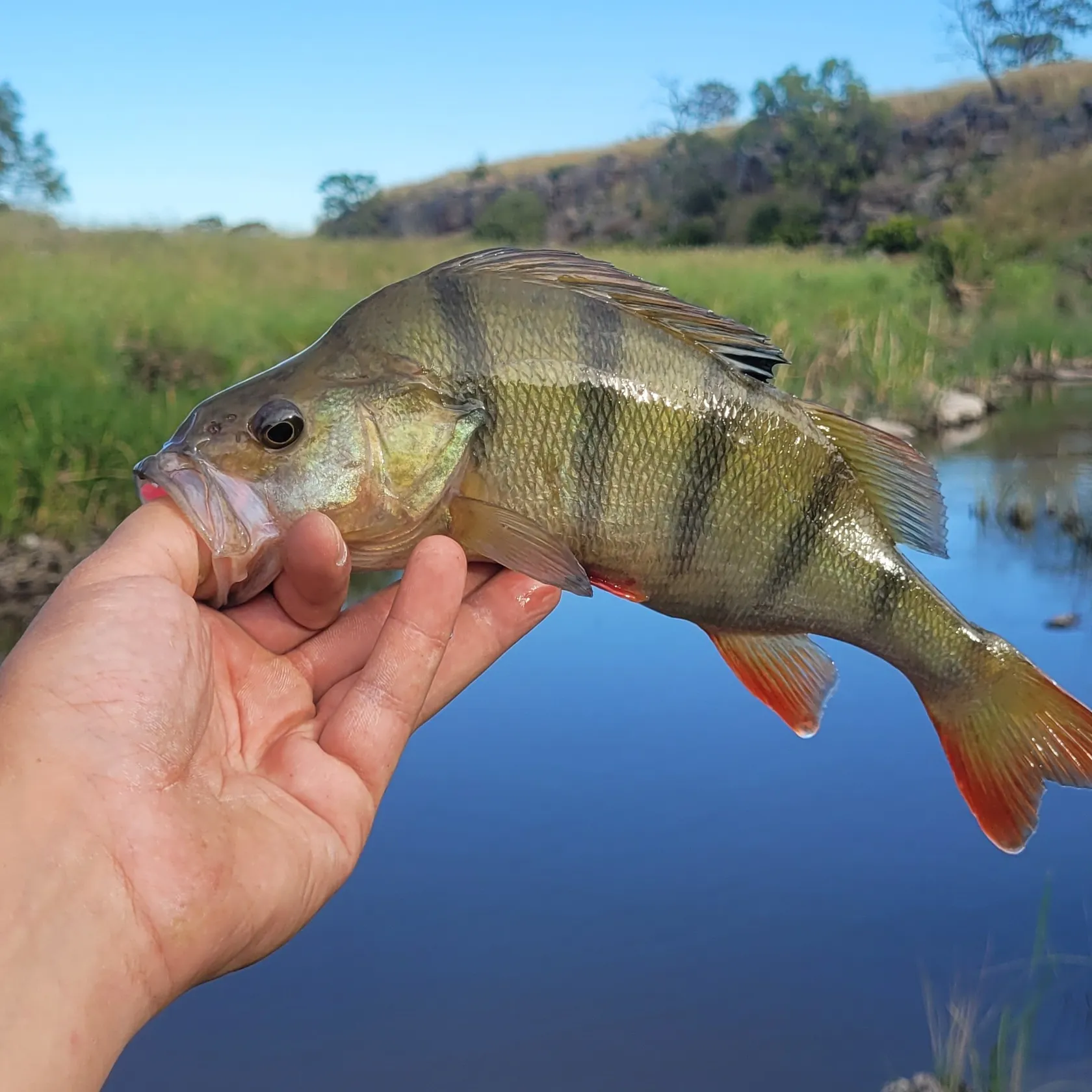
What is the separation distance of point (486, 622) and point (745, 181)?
61.6m

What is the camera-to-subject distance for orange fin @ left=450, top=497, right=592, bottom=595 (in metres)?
2.10

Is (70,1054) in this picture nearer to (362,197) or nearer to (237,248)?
(237,248)

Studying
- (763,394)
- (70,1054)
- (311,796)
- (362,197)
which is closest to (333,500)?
(311,796)

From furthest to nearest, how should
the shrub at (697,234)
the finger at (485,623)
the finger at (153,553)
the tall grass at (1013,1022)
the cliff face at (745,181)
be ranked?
the shrub at (697,234), the cliff face at (745,181), the tall grass at (1013,1022), the finger at (485,623), the finger at (153,553)

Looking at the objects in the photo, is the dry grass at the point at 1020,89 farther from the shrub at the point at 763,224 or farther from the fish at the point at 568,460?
the fish at the point at 568,460

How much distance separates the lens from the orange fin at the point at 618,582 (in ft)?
7.32

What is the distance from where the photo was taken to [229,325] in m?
11.4

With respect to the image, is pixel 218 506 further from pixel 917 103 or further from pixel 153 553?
pixel 917 103

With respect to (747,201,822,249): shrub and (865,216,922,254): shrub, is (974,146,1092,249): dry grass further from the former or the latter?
(747,201,822,249): shrub

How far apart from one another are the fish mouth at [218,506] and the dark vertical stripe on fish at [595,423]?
0.62m

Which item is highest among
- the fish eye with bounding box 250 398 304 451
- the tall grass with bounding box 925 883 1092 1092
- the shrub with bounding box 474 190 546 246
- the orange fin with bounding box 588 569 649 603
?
the fish eye with bounding box 250 398 304 451

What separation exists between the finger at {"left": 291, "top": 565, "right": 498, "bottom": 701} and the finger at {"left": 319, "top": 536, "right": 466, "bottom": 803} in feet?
0.72

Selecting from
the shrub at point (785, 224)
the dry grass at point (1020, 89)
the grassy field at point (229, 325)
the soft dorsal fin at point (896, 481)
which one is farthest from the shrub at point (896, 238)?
the soft dorsal fin at point (896, 481)

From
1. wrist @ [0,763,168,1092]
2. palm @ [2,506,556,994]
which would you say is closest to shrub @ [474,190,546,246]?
palm @ [2,506,556,994]
